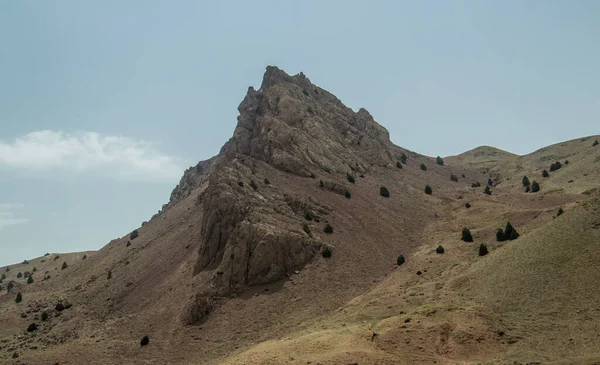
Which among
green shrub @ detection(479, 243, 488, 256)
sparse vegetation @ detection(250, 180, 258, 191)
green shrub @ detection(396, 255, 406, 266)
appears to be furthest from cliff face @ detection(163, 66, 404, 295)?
green shrub @ detection(479, 243, 488, 256)

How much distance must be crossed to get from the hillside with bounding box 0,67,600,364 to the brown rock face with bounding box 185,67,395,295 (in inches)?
10.2

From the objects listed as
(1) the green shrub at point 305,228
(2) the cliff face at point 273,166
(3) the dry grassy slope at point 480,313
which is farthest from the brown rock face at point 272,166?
(3) the dry grassy slope at point 480,313

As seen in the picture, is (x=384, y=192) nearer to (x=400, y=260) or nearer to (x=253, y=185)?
(x=253, y=185)

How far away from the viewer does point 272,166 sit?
7669cm

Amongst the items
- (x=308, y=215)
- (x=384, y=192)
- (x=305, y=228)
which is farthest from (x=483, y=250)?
(x=384, y=192)

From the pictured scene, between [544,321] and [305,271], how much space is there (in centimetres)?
2678

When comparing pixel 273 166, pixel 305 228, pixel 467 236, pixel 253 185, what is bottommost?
pixel 467 236

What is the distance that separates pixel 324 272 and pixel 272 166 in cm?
2826

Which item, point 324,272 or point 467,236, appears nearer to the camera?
point 324,272

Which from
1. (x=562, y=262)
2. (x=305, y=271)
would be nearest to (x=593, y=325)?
(x=562, y=262)

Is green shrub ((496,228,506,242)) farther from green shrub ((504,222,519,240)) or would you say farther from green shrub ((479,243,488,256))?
green shrub ((479,243,488,256))

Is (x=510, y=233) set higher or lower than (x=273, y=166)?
lower

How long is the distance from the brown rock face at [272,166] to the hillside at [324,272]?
0.85ft

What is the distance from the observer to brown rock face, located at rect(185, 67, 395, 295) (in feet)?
177
